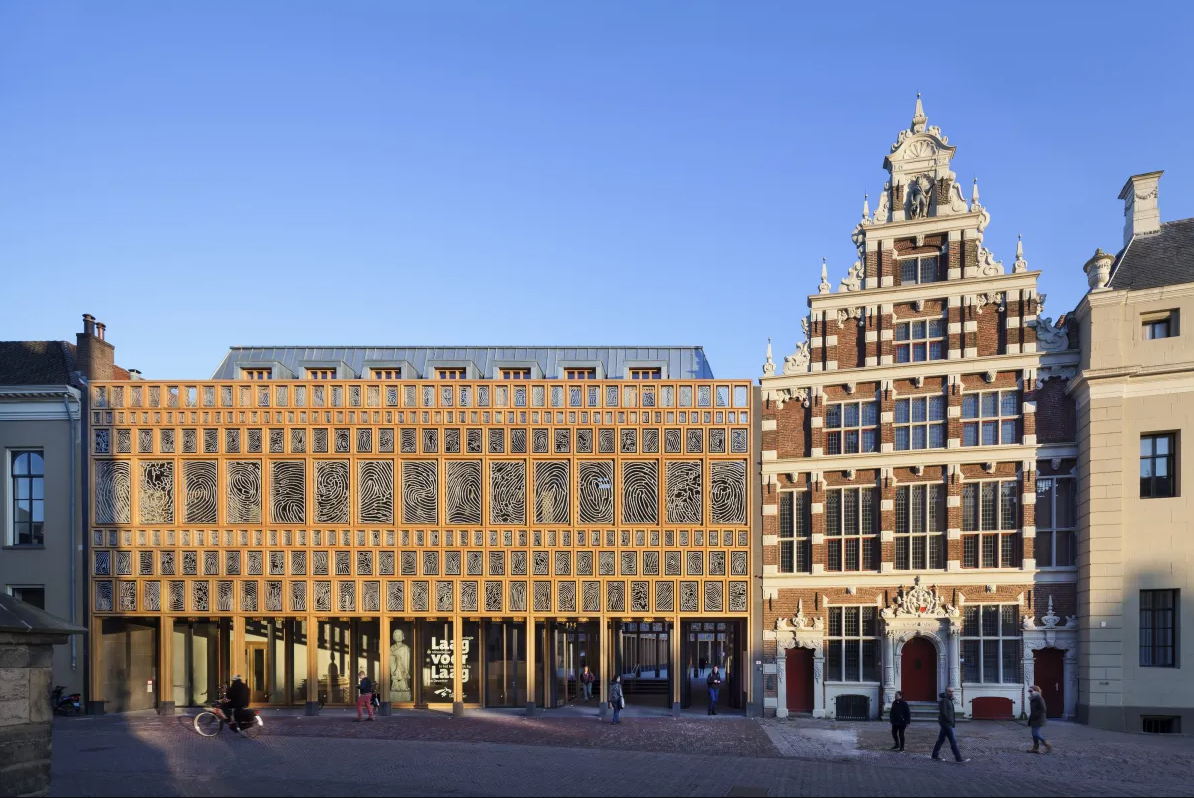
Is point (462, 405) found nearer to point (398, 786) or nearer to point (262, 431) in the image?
point (262, 431)

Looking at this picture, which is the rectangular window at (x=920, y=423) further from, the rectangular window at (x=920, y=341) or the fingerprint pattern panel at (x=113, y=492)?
the fingerprint pattern panel at (x=113, y=492)

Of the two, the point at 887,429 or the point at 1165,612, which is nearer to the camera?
the point at 1165,612

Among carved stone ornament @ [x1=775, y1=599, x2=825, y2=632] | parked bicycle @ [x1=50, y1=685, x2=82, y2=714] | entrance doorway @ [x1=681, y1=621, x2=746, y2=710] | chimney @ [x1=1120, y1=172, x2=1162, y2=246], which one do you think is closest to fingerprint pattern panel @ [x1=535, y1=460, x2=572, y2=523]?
entrance doorway @ [x1=681, y1=621, x2=746, y2=710]

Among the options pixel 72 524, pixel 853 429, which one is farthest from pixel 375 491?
pixel 853 429

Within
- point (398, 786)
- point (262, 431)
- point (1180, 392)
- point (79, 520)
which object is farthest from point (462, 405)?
point (1180, 392)

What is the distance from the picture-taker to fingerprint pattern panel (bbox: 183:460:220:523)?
32094 millimetres

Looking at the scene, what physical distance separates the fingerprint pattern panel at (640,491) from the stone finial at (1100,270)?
15323 millimetres

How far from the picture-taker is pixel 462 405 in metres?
32.3

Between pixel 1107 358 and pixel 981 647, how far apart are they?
33.2 feet

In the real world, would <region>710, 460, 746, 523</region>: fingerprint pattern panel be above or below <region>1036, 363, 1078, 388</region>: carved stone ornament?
below

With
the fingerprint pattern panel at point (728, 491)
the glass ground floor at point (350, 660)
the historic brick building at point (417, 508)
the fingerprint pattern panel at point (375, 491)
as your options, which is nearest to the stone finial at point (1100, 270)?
the historic brick building at point (417, 508)

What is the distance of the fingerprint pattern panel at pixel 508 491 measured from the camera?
3194 centimetres

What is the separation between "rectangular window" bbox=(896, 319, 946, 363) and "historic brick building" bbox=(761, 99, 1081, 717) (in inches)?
2.8

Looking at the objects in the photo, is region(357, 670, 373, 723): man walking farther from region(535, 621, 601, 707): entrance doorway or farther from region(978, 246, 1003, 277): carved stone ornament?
region(978, 246, 1003, 277): carved stone ornament
